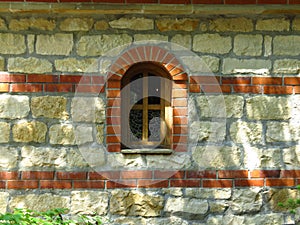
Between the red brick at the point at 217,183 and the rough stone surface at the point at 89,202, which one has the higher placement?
the red brick at the point at 217,183

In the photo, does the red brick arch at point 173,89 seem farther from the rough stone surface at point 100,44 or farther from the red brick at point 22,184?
the red brick at point 22,184

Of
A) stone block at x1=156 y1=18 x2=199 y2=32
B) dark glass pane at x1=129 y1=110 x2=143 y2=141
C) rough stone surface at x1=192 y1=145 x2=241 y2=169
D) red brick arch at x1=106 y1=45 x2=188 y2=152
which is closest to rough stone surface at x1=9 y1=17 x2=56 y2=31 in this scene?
red brick arch at x1=106 y1=45 x2=188 y2=152

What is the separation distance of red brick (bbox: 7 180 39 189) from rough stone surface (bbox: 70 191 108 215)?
38 centimetres

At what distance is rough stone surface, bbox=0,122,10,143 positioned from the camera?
441 centimetres

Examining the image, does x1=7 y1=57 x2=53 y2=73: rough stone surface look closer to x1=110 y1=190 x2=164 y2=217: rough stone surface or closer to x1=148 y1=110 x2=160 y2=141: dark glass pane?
x1=148 y1=110 x2=160 y2=141: dark glass pane

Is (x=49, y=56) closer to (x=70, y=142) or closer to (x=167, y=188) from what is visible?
(x=70, y=142)

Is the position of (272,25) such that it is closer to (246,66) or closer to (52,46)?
(246,66)

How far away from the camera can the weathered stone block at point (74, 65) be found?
446 cm

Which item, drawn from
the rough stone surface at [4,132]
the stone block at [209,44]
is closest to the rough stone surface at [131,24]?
the stone block at [209,44]

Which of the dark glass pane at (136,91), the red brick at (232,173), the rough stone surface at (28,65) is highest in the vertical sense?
the rough stone surface at (28,65)

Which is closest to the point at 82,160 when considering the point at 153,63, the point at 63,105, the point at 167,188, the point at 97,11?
the point at 63,105

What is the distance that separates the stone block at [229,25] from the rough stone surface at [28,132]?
1971 mm

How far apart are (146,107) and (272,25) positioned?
1.52 metres

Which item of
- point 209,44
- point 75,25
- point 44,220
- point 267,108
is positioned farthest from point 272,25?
point 44,220
